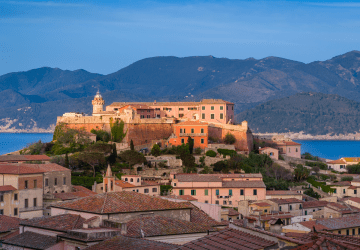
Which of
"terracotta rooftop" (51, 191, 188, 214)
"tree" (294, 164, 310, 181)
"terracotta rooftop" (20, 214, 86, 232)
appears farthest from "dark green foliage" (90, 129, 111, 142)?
"terracotta rooftop" (20, 214, 86, 232)

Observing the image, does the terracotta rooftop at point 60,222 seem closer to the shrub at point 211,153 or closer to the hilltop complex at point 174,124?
the shrub at point 211,153

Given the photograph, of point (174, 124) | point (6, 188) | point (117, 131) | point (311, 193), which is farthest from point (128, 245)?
point (174, 124)

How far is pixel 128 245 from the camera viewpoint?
39.8ft

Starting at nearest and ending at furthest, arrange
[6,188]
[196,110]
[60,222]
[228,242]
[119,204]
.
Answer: [228,242] < [60,222] < [119,204] < [6,188] < [196,110]

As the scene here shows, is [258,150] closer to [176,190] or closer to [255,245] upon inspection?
[176,190]

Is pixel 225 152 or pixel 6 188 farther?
pixel 225 152

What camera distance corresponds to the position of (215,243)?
35.8 feet

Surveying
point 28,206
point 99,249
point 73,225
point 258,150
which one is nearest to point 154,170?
point 258,150

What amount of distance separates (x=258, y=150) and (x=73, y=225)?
44.8m

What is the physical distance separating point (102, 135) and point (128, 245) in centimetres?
4452

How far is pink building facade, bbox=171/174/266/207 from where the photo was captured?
42.7 m

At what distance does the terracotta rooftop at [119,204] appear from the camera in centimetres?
1608

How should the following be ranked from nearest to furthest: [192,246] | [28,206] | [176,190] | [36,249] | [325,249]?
1. [325,249]
2. [192,246]
3. [36,249]
4. [28,206]
5. [176,190]

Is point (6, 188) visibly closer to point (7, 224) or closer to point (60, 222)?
point (7, 224)
